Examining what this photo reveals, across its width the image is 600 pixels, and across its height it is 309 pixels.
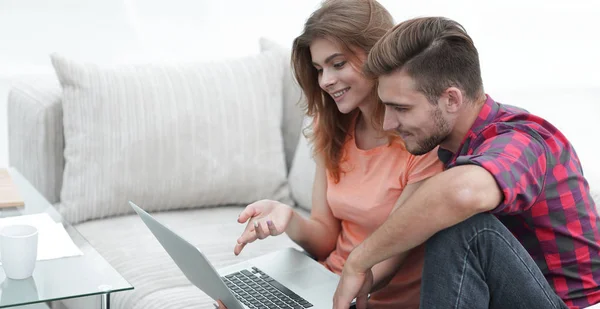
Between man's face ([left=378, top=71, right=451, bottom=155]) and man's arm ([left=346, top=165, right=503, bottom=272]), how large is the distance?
0.52ft

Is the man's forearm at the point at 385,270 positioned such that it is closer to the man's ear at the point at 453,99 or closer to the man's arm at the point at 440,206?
the man's arm at the point at 440,206

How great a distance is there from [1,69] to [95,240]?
4.11 feet

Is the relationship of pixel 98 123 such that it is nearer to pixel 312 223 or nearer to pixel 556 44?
pixel 312 223

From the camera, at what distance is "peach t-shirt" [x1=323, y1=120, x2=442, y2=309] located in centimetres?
180

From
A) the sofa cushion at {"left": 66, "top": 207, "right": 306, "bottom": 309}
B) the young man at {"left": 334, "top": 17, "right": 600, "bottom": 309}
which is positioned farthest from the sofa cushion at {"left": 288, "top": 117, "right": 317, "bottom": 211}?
the young man at {"left": 334, "top": 17, "right": 600, "bottom": 309}

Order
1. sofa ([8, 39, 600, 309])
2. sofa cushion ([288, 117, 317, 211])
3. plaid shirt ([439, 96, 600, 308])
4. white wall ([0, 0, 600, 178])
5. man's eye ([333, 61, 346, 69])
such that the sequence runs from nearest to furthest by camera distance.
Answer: plaid shirt ([439, 96, 600, 308]) < man's eye ([333, 61, 346, 69]) < sofa ([8, 39, 600, 309]) < sofa cushion ([288, 117, 317, 211]) < white wall ([0, 0, 600, 178])

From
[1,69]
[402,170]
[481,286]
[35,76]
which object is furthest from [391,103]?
[1,69]

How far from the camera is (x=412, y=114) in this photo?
157 cm

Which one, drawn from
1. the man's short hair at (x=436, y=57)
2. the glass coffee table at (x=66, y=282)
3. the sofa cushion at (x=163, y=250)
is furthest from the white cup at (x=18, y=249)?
the man's short hair at (x=436, y=57)

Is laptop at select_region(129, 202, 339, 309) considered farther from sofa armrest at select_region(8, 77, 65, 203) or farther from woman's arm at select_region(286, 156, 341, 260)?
sofa armrest at select_region(8, 77, 65, 203)

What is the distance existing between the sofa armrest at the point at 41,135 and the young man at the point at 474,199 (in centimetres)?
117

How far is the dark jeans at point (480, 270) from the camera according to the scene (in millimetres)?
1442

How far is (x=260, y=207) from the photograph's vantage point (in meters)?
1.84

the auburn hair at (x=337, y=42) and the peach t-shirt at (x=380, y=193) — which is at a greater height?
the auburn hair at (x=337, y=42)
